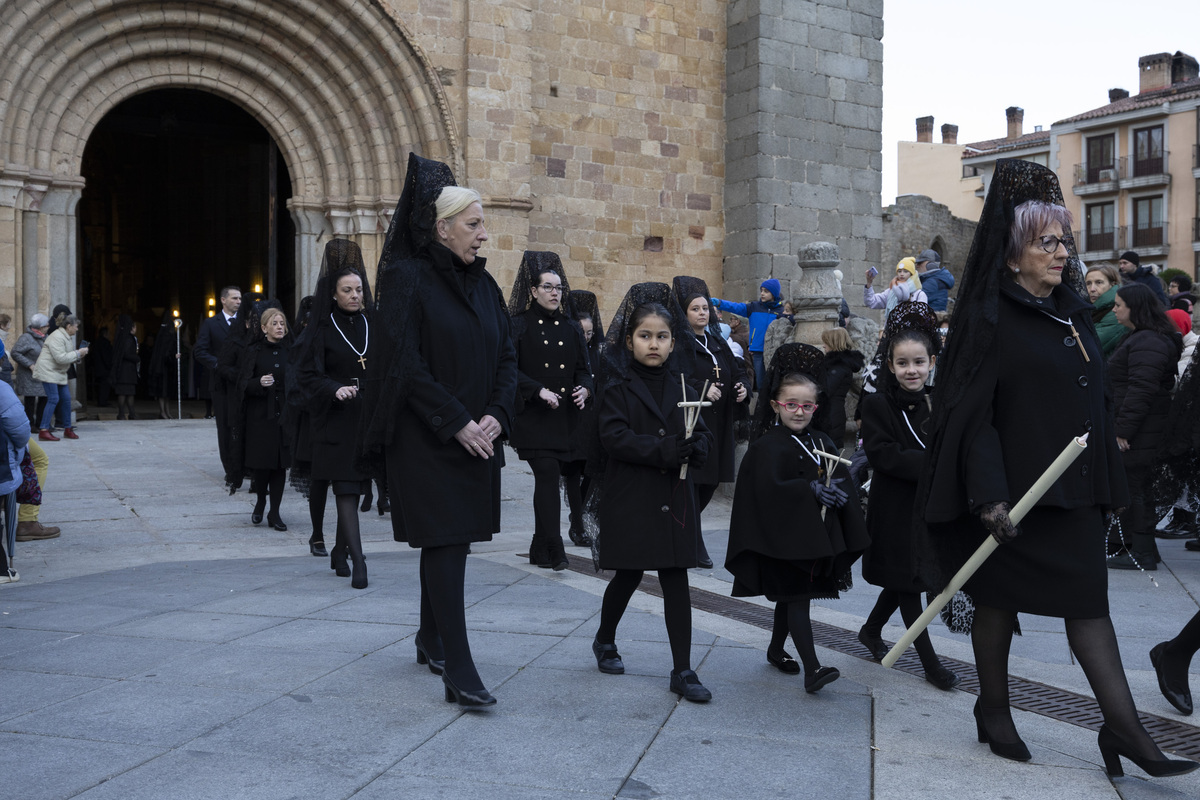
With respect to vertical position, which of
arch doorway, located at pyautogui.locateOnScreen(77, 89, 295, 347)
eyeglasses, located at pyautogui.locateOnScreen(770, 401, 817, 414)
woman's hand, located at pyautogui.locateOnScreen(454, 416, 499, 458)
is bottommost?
woman's hand, located at pyautogui.locateOnScreen(454, 416, 499, 458)

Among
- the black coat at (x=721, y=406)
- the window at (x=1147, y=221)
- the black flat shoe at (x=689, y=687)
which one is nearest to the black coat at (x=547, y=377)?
the black coat at (x=721, y=406)

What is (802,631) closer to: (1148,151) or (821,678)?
(821,678)

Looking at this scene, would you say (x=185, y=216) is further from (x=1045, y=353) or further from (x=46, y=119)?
(x=1045, y=353)

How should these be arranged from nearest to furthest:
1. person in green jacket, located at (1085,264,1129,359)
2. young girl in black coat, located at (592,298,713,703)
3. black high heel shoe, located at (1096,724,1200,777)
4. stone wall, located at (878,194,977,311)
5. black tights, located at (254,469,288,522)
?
black high heel shoe, located at (1096,724,1200,777)
young girl in black coat, located at (592,298,713,703)
person in green jacket, located at (1085,264,1129,359)
black tights, located at (254,469,288,522)
stone wall, located at (878,194,977,311)

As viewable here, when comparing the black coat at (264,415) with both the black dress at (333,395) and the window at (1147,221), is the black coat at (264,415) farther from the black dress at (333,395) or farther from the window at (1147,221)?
the window at (1147,221)

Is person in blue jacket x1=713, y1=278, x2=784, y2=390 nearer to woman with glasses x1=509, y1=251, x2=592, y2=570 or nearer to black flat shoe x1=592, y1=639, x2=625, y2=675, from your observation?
woman with glasses x1=509, y1=251, x2=592, y2=570

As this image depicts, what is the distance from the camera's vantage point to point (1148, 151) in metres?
47.6

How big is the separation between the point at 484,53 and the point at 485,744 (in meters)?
12.5

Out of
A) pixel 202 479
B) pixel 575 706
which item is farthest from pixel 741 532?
pixel 202 479

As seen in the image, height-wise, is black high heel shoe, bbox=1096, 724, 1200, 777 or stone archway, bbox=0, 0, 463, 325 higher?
stone archway, bbox=0, 0, 463, 325

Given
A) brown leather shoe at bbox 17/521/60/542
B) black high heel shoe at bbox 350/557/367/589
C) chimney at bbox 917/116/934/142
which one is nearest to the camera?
black high heel shoe at bbox 350/557/367/589

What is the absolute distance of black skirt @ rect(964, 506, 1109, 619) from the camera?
3496 millimetres

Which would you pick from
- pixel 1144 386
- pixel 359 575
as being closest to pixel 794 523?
pixel 359 575

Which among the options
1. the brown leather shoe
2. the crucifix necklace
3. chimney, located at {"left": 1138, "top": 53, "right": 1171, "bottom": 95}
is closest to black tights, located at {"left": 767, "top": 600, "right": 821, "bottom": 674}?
the crucifix necklace
